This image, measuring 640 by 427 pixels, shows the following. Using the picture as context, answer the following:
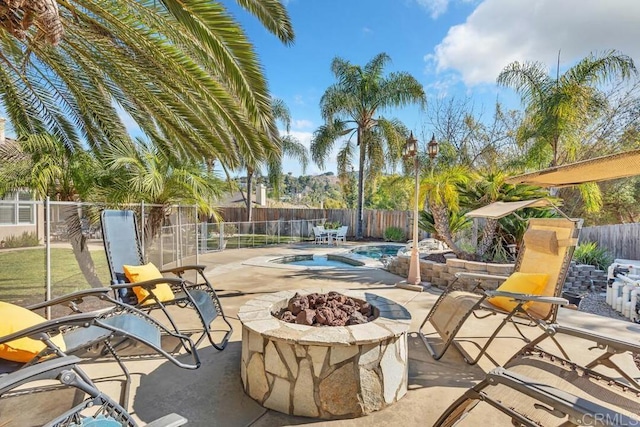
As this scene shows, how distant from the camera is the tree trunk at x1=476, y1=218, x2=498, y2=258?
6457mm

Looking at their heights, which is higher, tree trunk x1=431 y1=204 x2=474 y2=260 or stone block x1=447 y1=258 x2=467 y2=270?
tree trunk x1=431 y1=204 x2=474 y2=260

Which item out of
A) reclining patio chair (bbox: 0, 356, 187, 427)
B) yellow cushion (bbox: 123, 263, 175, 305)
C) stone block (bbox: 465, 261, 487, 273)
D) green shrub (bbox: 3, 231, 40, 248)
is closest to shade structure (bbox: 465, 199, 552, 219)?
stone block (bbox: 465, 261, 487, 273)

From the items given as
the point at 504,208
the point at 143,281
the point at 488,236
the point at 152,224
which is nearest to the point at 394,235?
the point at 488,236

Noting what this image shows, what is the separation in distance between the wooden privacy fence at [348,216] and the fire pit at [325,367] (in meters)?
11.7

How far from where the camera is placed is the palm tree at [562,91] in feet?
27.5

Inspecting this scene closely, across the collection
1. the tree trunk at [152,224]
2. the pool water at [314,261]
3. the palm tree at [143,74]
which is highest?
the palm tree at [143,74]

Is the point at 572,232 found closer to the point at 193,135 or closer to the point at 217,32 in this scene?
the point at 217,32

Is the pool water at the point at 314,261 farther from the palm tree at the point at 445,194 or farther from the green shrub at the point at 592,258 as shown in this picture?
the green shrub at the point at 592,258

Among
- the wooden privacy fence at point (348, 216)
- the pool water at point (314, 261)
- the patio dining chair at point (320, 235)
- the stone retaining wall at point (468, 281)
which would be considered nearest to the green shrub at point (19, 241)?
the wooden privacy fence at point (348, 216)

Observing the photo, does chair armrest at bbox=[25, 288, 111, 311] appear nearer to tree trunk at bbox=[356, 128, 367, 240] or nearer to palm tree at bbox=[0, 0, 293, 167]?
palm tree at bbox=[0, 0, 293, 167]

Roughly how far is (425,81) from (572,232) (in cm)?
1320

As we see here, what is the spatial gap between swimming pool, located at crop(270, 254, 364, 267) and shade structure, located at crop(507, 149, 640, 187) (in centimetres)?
575

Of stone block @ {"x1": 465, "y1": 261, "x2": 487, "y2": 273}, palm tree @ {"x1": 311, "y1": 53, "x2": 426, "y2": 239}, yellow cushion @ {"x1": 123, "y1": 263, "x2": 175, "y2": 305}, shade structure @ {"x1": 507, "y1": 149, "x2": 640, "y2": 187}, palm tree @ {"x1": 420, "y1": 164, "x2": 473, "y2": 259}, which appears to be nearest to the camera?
shade structure @ {"x1": 507, "y1": 149, "x2": 640, "y2": 187}

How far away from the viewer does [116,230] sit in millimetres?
3891
